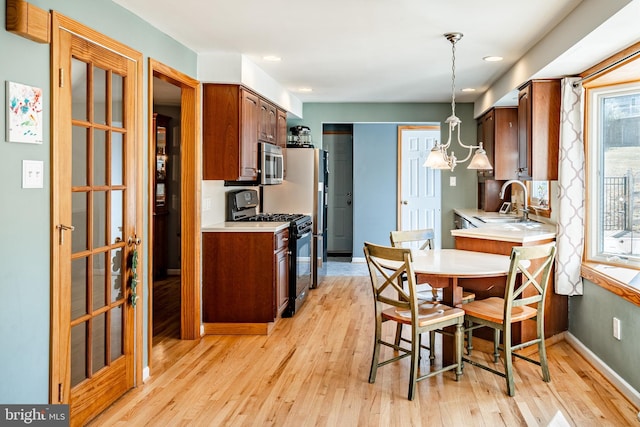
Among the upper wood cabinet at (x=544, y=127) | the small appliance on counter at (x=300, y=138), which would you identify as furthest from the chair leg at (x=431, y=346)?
the small appliance on counter at (x=300, y=138)

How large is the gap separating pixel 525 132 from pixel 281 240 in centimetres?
232

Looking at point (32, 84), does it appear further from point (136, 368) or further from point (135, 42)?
point (136, 368)

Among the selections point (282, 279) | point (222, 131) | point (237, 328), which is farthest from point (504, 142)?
point (237, 328)

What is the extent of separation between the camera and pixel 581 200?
3912 millimetres

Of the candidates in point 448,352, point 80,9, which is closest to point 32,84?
point 80,9

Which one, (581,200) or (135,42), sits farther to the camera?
(581,200)

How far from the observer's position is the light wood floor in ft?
9.32

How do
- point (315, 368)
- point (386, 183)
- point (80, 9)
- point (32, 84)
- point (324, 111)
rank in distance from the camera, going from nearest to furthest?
1. point (32, 84)
2. point (80, 9)
3. point (315, 368)
4. point (324, 111)
5. point (386, 183)

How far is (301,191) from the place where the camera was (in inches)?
244

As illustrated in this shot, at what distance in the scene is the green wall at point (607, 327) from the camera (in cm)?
309

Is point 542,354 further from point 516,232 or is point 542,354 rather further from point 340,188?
point 340,188

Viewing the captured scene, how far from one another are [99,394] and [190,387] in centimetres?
58

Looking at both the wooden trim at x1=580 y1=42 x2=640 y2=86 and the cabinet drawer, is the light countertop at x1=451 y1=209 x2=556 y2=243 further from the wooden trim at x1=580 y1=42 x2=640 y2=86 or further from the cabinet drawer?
the cabinet drawer

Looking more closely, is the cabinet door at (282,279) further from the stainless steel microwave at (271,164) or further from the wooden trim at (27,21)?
the wooden trim at (27,21)
